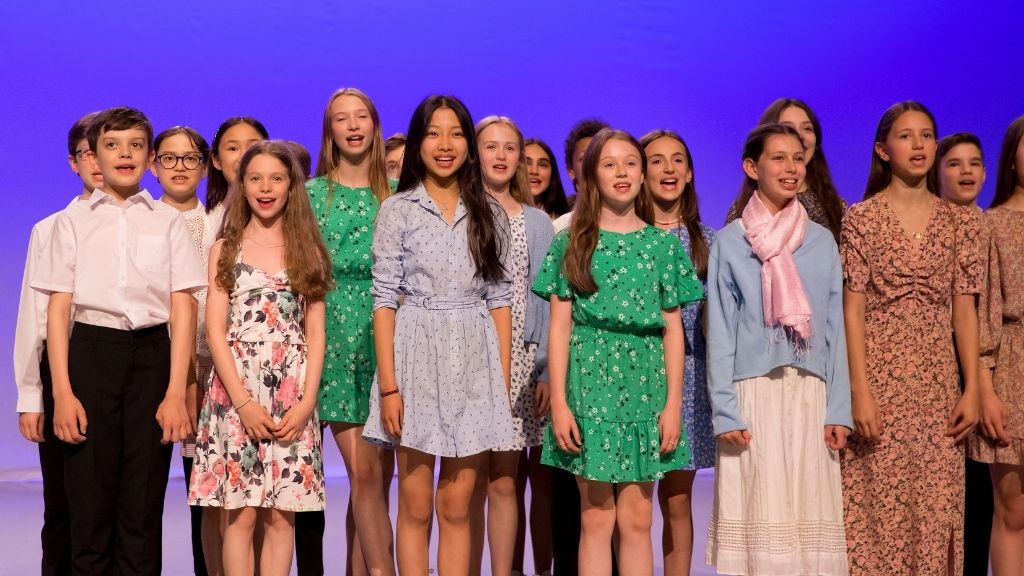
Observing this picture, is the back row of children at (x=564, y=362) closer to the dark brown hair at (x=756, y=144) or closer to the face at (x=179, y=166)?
the dark brown hair at (x=756, y=144)

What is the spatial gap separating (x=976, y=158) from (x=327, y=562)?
114 inches

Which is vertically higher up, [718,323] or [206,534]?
[718,323]

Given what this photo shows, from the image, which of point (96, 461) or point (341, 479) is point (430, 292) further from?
point (341, 479)

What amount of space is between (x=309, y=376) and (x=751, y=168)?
1.46 metres

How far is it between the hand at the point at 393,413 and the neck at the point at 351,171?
902mm

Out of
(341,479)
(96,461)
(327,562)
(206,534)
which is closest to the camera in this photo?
Result: (96,461)

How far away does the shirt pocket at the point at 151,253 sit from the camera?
10.3ft

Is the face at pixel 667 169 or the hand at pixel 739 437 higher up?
the face at pixel 667 169

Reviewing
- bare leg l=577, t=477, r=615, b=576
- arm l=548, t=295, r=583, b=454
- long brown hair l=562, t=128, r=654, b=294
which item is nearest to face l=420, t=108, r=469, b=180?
long brown hair l=562, t=128, r=654, b=294

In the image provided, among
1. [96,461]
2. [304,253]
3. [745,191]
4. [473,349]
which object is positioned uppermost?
[745,191]

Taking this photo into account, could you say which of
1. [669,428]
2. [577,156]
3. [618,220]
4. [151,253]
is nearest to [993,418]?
[669,428]

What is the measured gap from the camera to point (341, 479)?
21.9ft

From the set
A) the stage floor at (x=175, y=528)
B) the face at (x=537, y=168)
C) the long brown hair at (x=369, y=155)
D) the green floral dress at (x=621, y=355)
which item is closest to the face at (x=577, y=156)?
the face at (x=537, y=168)

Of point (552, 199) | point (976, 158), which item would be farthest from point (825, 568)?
point (552, 199)
